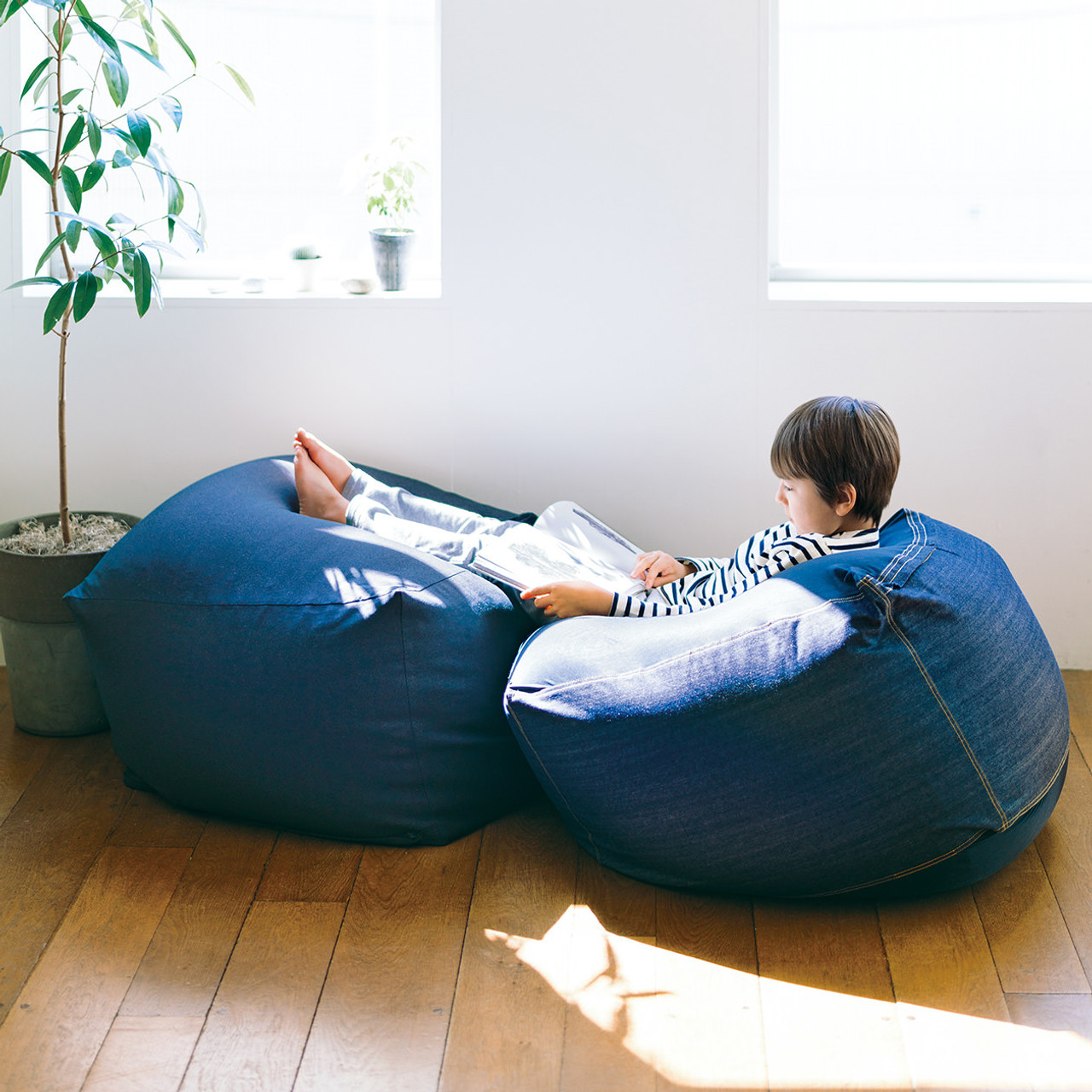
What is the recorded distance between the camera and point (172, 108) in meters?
2.18

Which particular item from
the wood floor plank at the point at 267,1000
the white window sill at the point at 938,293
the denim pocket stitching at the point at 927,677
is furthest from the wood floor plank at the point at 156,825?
the white window sill at the point at 938,293

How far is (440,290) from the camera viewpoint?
2.63 m

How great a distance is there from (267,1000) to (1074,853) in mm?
1274

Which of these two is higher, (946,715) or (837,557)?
(837,557)

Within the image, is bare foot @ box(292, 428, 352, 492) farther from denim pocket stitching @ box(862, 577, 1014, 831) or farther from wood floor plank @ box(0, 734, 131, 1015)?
denim pocket stitching @ box(862, 577, 1014, 831)

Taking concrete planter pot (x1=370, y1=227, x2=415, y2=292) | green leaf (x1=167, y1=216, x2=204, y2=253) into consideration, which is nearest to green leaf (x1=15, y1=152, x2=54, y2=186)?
green leaf (x1=167, y1=216, x2=204, y2=253)

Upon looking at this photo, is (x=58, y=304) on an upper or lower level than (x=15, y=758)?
upper

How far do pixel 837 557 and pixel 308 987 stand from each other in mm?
965

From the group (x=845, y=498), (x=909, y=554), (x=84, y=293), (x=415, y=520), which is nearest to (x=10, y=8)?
(x=84, y=293)

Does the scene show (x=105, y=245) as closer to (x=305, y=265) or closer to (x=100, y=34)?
(x=100, y=34)

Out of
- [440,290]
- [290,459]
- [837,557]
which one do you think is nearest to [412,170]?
[440,290]

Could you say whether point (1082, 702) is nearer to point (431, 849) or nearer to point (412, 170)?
point (431, 849)

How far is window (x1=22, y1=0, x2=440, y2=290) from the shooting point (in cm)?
269

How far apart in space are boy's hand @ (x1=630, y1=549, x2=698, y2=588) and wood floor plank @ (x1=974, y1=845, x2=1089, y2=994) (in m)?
0.75
